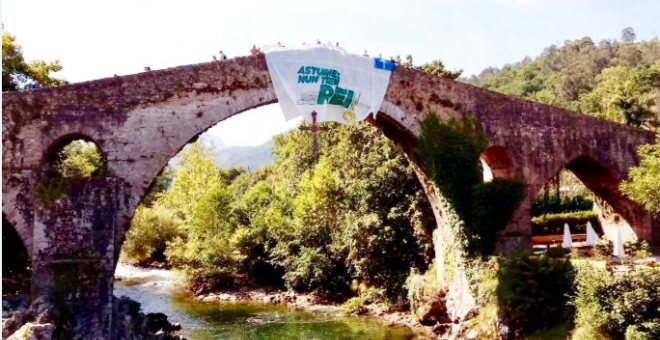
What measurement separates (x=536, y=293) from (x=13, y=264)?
47.2 ft

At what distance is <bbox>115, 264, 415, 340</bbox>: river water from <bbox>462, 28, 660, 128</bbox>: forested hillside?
57.5 ft

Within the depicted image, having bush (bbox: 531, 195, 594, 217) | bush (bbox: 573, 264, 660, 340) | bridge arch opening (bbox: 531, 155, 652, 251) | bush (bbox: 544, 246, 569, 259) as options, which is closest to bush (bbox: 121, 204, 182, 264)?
bush (bbox: 531, 195, 594, 217)

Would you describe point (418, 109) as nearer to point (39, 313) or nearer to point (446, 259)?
point (446, 259)

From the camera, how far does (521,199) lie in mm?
17938

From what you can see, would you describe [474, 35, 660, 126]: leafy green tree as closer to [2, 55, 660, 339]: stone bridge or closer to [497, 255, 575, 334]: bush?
[2, 55, 660, 339]: stone bridge

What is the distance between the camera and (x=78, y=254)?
1377 cm

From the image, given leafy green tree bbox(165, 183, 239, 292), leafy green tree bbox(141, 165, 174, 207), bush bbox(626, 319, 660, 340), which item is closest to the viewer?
bush bbox(626, 319, 660, 340)

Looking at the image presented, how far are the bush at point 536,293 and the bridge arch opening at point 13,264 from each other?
41.0ft

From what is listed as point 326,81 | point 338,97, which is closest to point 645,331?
point 338,97

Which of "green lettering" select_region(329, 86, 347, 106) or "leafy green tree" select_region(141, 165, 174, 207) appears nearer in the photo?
"green lettering" select_region(329, 86, 347, 106)

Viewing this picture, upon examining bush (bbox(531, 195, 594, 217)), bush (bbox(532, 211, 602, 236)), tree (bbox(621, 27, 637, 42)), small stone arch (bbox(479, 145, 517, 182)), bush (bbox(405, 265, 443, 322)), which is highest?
tree (bbox(621, 27, 637, 42))

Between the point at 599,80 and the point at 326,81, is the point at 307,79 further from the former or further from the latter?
the point at 599,80

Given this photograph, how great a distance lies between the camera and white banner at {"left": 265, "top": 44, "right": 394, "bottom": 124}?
661 inches

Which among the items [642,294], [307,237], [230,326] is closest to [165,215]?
[307,237]
